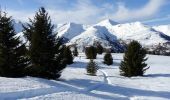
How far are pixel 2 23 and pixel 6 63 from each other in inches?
150

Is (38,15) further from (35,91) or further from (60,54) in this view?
(35,91)

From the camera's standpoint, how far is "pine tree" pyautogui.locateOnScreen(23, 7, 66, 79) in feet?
102

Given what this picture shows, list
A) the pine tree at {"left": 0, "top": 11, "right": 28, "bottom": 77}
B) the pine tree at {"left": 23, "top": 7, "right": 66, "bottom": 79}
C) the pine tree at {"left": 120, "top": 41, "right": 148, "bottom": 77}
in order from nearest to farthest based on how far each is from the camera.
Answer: the pine tree at {"left": 0, "top": 11, "right": 28, "bottom": 77}, the pine tree at {"left": 23, "top": 7, "right": 66, "bottom": 79}, the pine tree at {"left": 120, "top": 41, "right": 148, "bottom": 77}

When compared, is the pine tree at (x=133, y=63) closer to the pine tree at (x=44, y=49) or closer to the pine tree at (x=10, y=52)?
the pine tree at (x=44, y=49)

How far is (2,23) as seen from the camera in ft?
97.7

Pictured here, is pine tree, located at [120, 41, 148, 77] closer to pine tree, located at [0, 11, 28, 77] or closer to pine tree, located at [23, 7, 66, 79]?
pine tree, located at [23, 7, 66, 79]

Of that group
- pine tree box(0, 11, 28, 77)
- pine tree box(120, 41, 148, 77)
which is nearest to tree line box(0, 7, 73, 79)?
pine tree box(0, 11, 28, 77)

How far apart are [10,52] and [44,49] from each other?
148 inches

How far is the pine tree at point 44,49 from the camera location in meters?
31.1

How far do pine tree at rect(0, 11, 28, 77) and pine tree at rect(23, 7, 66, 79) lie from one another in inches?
59.7

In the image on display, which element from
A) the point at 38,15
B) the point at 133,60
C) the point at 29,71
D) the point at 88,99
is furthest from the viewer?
the point at 133,60

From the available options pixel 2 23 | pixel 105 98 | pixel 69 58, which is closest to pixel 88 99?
pixel 105 98

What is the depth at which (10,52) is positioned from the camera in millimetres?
28891

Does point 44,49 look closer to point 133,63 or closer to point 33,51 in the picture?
point 33,51
